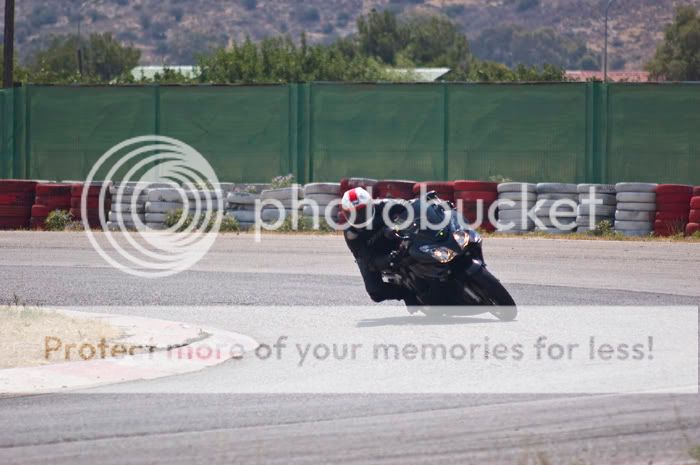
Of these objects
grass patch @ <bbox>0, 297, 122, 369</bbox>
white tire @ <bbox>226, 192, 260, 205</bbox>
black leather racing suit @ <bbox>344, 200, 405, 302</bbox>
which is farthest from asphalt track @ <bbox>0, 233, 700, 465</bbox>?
white tire @ <bbox>226, 192, 260, 205</bbox>

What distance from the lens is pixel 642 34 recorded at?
147 metres

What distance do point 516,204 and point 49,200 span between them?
9819mm

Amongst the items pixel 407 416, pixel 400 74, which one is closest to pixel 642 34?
pixel 400 74

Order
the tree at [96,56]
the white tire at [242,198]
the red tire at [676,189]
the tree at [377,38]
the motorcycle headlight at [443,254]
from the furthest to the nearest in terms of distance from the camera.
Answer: the tree at [377,38] → the tree at [96,56] → the white tire at [242,198] → the red tire at [676,189] → the motorcycle headlight at [443,254]

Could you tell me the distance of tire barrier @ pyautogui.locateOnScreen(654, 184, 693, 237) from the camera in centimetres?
2225

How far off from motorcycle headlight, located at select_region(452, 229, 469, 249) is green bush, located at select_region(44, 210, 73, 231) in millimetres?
15580

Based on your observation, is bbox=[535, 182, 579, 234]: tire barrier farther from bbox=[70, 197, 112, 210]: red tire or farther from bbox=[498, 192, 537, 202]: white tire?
bbox=[70, 197, 112, 210]: red tire

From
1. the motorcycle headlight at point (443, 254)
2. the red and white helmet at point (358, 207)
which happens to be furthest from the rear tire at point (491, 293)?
the red and white helmet at point (358, 207)

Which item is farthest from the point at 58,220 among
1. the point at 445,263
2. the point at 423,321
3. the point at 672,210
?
the point at 445,263

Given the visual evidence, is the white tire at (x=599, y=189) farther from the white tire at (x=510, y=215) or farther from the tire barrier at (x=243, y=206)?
the tire barrier at (x=243, y=206)

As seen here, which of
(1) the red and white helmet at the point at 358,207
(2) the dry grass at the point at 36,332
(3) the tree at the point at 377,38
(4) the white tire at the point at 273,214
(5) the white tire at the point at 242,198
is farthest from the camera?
(3) the tree at the point at 377,38

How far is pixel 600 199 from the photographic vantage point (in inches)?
908

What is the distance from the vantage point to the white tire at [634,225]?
22.6 metres

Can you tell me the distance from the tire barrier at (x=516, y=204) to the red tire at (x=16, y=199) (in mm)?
10045
